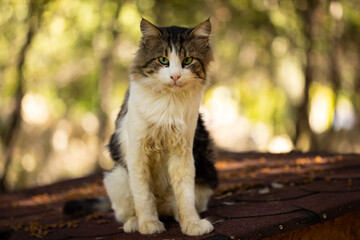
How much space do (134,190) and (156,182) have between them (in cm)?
17

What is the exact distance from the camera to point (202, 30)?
7.46 ft

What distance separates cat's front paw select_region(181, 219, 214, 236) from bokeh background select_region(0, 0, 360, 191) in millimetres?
3654

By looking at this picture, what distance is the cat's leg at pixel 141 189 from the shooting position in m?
2.25

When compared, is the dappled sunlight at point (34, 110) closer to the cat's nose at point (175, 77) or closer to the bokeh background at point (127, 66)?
the bokeh background at point (127, 66)

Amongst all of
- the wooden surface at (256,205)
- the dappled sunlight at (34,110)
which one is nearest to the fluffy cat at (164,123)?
the wooden surface at (256,205)

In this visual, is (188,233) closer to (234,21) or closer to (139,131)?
(139,131)

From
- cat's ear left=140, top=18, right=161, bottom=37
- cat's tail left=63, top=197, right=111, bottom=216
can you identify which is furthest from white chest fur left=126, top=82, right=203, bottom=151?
cat's tail left=63, top=197, right=111, bottom=216

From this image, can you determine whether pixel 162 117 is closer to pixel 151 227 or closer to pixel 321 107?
pixel 151 227

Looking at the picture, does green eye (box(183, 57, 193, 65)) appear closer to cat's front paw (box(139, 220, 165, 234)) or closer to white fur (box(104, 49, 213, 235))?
white fur (box(104, 49, 213, 235))

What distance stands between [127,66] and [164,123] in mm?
5095

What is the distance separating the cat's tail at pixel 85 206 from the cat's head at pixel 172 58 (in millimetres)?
1158

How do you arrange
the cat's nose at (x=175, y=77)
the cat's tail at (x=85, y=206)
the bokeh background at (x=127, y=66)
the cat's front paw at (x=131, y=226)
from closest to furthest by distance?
1. the cat's nose at (x=175, y=77)
2. the cat's front paw at (x=131, y=226)
3. the cat's tail at (x=85, y=206)
4. the bokeh background at (x=127, y=66)

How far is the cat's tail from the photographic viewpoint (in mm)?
2877

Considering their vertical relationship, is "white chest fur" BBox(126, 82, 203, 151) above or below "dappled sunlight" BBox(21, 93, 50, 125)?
above
